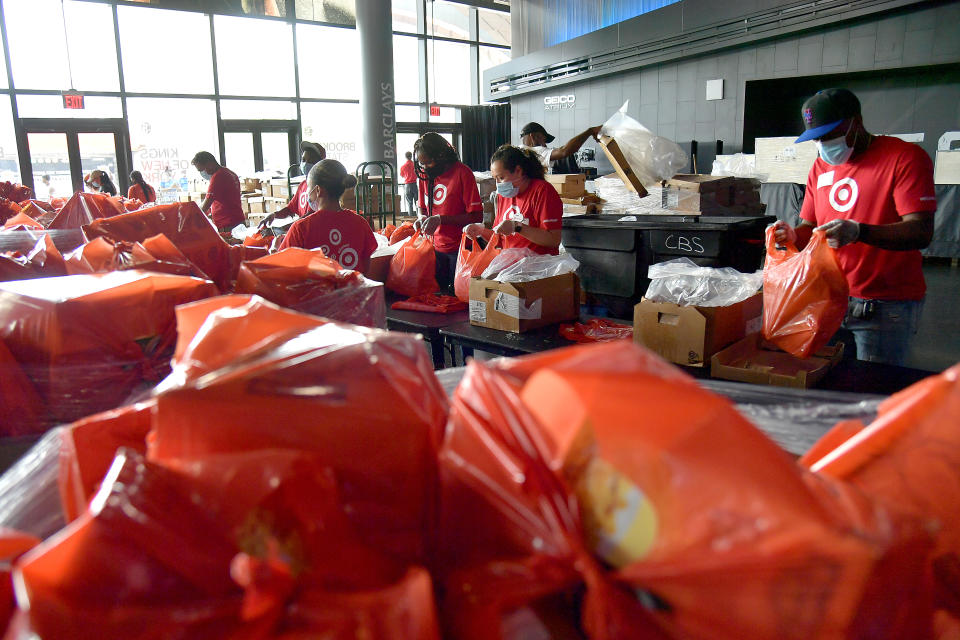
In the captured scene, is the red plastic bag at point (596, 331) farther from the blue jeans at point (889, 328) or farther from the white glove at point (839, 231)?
the blue jeans at point (889, 328)

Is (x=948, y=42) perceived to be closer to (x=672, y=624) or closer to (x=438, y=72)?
(x=672, y=624)

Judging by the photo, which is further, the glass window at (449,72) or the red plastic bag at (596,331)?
the glass window at (449,72)

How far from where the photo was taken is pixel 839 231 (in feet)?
6.60

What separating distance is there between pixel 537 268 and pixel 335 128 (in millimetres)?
11162

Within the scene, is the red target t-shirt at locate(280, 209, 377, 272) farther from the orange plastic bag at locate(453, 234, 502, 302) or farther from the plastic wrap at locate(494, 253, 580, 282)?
the plastic wrap at locate(494, 253, 580, 282)

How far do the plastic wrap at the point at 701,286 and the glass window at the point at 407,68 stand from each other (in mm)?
12589

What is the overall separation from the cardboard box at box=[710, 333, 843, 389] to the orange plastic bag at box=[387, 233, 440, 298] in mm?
1684

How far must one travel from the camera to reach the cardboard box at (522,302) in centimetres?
258

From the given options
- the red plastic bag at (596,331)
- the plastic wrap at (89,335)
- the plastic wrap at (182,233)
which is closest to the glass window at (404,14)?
the red plastic bag at (596,331)

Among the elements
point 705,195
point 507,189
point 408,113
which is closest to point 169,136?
point 408,113

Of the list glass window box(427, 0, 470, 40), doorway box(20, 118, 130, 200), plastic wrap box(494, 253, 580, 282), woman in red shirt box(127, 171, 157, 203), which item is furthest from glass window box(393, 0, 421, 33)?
plastic wrap box(494, 253, 580, 282)

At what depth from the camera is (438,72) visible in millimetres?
14359

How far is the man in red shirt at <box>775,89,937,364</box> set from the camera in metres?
2.20

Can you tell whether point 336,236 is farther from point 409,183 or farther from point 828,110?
point 409,183
